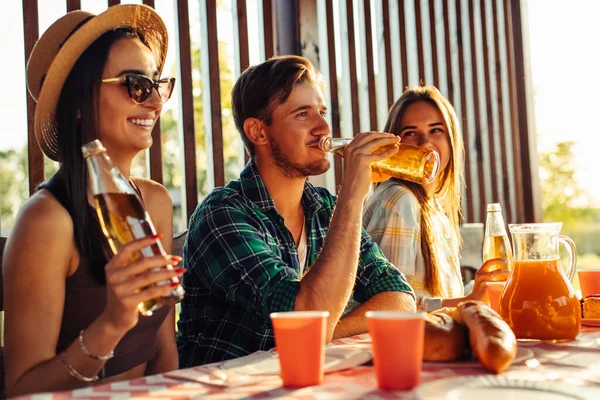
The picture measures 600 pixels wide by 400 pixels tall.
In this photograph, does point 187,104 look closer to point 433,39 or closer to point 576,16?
point 433,39

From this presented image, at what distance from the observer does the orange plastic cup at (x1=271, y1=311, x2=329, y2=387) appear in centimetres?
86

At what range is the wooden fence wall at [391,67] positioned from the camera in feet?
8.34

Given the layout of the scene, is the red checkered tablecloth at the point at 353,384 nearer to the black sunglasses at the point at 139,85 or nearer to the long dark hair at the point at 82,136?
the long dark hair at the point at 82,136

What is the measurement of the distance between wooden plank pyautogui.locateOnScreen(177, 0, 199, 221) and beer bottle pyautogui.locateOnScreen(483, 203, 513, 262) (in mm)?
1189

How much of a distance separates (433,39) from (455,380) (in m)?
3.32

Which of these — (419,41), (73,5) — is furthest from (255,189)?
(419,41)

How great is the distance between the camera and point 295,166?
191 cm

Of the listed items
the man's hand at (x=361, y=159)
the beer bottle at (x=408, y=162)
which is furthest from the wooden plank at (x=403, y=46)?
the man's hand at (x=361, y=159)

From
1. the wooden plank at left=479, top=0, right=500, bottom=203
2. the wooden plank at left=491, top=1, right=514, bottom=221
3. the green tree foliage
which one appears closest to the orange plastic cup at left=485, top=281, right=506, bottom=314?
the wooden plank at left=479, top=0, right=500, bottom=203

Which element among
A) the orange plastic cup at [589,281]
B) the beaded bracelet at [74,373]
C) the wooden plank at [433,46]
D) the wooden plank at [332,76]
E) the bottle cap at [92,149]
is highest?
the wooden plank at [433,46]

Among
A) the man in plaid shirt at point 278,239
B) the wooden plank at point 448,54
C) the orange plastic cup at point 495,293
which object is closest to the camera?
the orange plastic cup at point 495,293

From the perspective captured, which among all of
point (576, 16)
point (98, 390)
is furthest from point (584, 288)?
point (576, 16)

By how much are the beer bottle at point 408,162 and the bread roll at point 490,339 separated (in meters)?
0.78

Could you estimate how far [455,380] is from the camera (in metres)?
0.90
